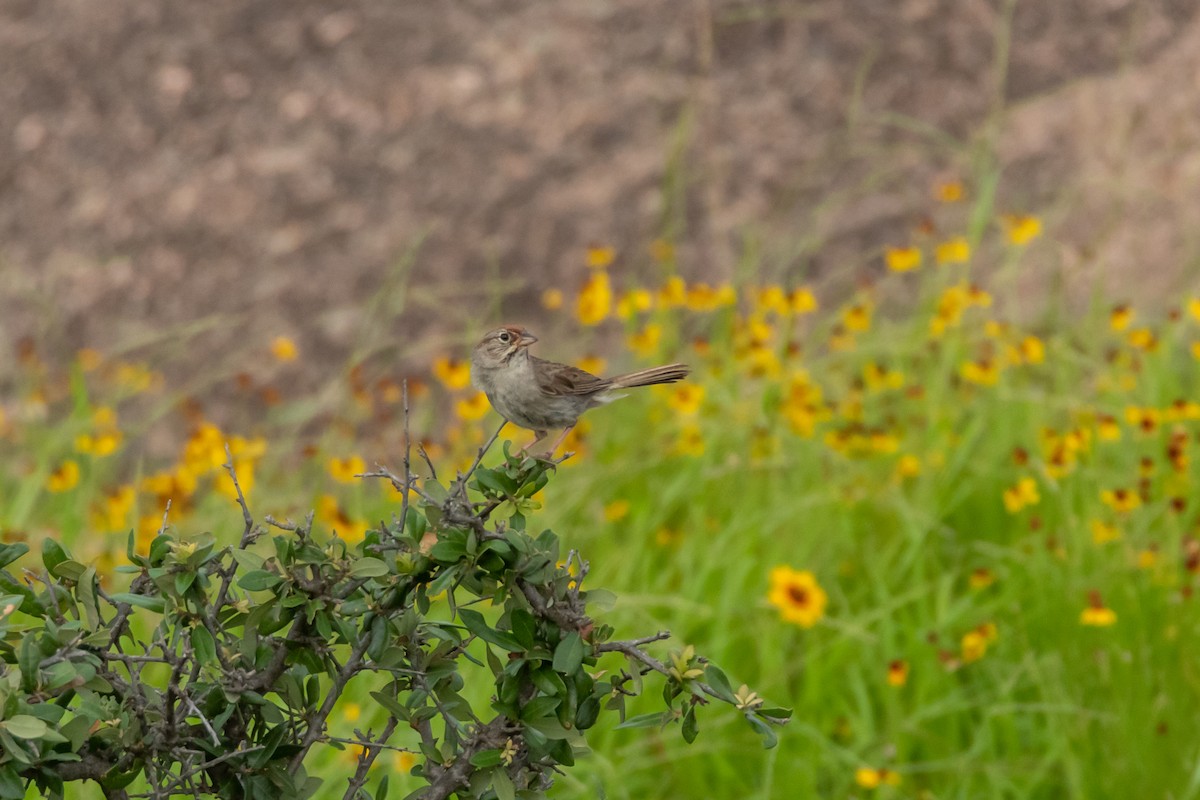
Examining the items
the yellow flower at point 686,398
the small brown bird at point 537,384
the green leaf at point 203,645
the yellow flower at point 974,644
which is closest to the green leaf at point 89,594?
the green leaf at point 203,645

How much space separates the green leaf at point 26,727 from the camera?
152 cm

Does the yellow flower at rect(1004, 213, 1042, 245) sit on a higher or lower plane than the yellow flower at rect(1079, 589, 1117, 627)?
higher

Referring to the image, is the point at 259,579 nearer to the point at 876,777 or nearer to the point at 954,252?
the point at 876,777

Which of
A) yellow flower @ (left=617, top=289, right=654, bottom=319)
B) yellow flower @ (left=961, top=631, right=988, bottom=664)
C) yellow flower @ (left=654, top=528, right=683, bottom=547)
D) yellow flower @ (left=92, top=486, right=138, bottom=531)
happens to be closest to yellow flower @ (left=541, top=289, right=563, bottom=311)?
yellow flower @ (left=617, top=289, right=654, bottom=319)

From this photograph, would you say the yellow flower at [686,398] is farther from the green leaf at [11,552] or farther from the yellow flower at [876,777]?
the green leaf at [11,552]

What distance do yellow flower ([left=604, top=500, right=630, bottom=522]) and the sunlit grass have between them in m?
0.01

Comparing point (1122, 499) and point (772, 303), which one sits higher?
point (772, 303)

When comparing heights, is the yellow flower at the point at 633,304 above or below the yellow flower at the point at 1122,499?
above

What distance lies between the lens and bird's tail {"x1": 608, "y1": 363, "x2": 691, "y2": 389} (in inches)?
83.8

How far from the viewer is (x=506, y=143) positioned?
249 inches

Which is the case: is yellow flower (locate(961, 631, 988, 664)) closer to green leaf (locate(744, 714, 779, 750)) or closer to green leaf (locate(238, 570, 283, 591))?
green leaf (locate(744, 714, 779, 750))

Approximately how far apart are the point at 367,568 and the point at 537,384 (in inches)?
23.2

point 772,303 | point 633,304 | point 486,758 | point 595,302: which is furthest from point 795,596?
point 486,758

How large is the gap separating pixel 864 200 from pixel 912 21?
0.90m
